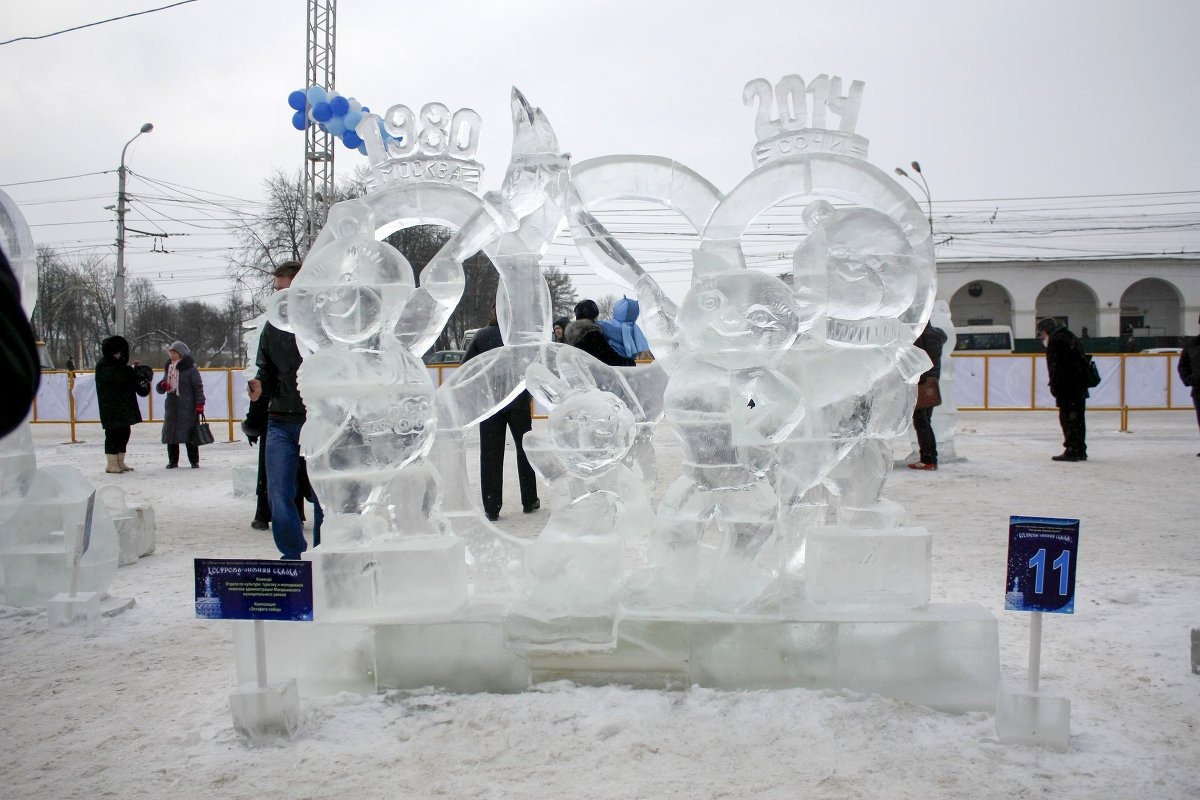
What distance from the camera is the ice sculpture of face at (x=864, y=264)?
2836 millimetres

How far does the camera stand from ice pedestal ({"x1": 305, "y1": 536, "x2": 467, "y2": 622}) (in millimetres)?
2955

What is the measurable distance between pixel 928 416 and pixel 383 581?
6.89 meters

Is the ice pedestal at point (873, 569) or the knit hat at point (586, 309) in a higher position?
the knit hat at point (586, 309)

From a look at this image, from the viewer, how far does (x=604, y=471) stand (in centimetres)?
292

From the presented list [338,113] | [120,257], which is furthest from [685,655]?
[120,257]

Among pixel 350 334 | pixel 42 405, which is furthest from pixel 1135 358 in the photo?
pixel 42 405

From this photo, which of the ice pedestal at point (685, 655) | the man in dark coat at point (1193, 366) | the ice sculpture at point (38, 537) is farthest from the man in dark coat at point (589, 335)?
the man in dark coat at point (1193, 366)

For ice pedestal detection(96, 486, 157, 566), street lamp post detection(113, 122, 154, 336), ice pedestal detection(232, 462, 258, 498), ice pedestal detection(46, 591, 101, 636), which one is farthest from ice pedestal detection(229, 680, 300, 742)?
street lamp post detection(113, 122, 154, 336)

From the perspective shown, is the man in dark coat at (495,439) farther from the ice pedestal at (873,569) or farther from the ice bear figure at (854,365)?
the ice pedestal at (873,569)

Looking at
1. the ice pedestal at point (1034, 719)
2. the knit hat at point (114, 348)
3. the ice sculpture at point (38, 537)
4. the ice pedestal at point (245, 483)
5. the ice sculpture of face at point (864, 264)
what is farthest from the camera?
the knit hat at point (114, 348)

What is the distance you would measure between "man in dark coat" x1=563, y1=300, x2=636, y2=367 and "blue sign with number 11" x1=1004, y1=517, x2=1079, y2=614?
12.1ft

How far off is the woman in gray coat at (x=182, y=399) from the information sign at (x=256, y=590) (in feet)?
25.5

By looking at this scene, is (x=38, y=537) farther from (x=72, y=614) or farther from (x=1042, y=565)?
(x=1042, y=565)

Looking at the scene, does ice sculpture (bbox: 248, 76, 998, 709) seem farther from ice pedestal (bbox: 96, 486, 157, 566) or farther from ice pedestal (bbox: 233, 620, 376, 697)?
ice pedestal (bbox: 96, 486, 157, 566)
